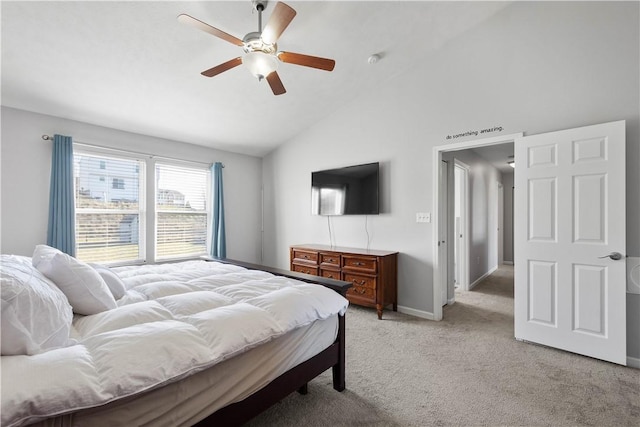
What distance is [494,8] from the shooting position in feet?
9.68

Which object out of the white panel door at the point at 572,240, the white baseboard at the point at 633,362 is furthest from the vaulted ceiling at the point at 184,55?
the white baseboard at the point at 633,362

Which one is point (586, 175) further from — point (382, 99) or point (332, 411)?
point (332, 411)

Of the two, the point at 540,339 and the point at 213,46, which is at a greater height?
the point at 213,46

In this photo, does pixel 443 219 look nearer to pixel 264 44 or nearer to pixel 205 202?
pixel 264 44

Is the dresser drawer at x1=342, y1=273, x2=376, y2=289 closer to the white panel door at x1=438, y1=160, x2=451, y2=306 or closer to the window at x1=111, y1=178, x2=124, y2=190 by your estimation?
the white panel door at x1=438, y1=160, x2=451, y2=306

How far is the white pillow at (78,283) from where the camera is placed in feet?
4.59

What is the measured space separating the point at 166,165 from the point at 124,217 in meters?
0.94

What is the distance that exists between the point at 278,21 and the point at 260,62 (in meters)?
0.32

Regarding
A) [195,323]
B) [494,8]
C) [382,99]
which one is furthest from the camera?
[382,99]

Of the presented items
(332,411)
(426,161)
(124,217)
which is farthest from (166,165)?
(332,411)

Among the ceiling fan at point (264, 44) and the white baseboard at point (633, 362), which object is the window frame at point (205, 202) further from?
the white baseboard at point (633, 362)

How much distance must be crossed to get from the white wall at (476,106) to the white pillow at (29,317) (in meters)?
3.24

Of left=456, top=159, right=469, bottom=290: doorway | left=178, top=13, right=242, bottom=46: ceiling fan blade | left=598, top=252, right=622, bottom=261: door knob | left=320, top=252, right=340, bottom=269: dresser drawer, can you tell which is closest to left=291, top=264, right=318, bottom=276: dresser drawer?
left=320, top=252, right=340, bottom=269: dresser drawer

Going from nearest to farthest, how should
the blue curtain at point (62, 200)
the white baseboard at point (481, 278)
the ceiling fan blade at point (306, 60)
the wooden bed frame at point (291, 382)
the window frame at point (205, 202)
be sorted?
1. the wooden bed frame at point (291, 382)
2. the ceiling fan blade at point (306, 60)
3. the blue curtain at point (62, 200)
4. the window frame at point (205, 202)
5. the white baseboard at point (481, 278)
